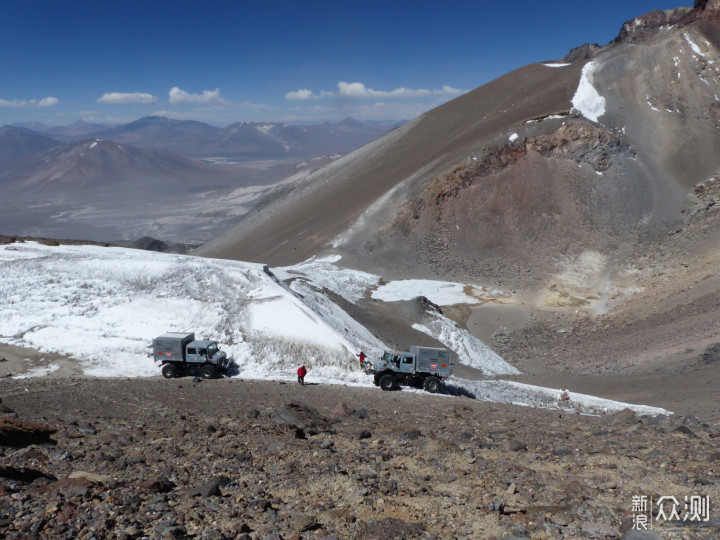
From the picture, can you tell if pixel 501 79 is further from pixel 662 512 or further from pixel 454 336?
pixel 662 512

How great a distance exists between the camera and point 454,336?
29.3 meters

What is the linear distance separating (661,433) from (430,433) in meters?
5.96

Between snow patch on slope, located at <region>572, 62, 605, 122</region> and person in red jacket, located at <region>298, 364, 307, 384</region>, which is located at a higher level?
snow patch on slope, located at <region>572, 62, 605, 122</region>

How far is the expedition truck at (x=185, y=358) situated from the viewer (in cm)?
1891

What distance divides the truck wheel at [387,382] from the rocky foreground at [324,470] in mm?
4032

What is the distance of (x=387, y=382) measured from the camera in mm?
19406

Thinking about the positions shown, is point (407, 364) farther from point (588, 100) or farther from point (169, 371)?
point (588, 100)

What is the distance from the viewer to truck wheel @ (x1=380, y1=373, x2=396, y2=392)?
1934 centimetres

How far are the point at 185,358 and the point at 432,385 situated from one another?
9.28 m

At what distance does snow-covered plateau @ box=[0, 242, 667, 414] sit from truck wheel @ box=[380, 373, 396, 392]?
37.3 inches

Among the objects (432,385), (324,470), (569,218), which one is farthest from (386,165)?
(324,470)

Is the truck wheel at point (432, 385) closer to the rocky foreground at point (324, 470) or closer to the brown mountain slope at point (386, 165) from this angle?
the rocky foreground at point (324, 470)

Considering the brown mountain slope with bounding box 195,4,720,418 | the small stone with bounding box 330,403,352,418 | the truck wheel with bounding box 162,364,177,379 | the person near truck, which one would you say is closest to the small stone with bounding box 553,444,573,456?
the small stone with bounding box 330,403,352,418

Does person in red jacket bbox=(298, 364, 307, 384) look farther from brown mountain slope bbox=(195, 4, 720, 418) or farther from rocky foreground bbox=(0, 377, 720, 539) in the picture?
brown mountain slope bbox=(195, 4, 720, 418)
